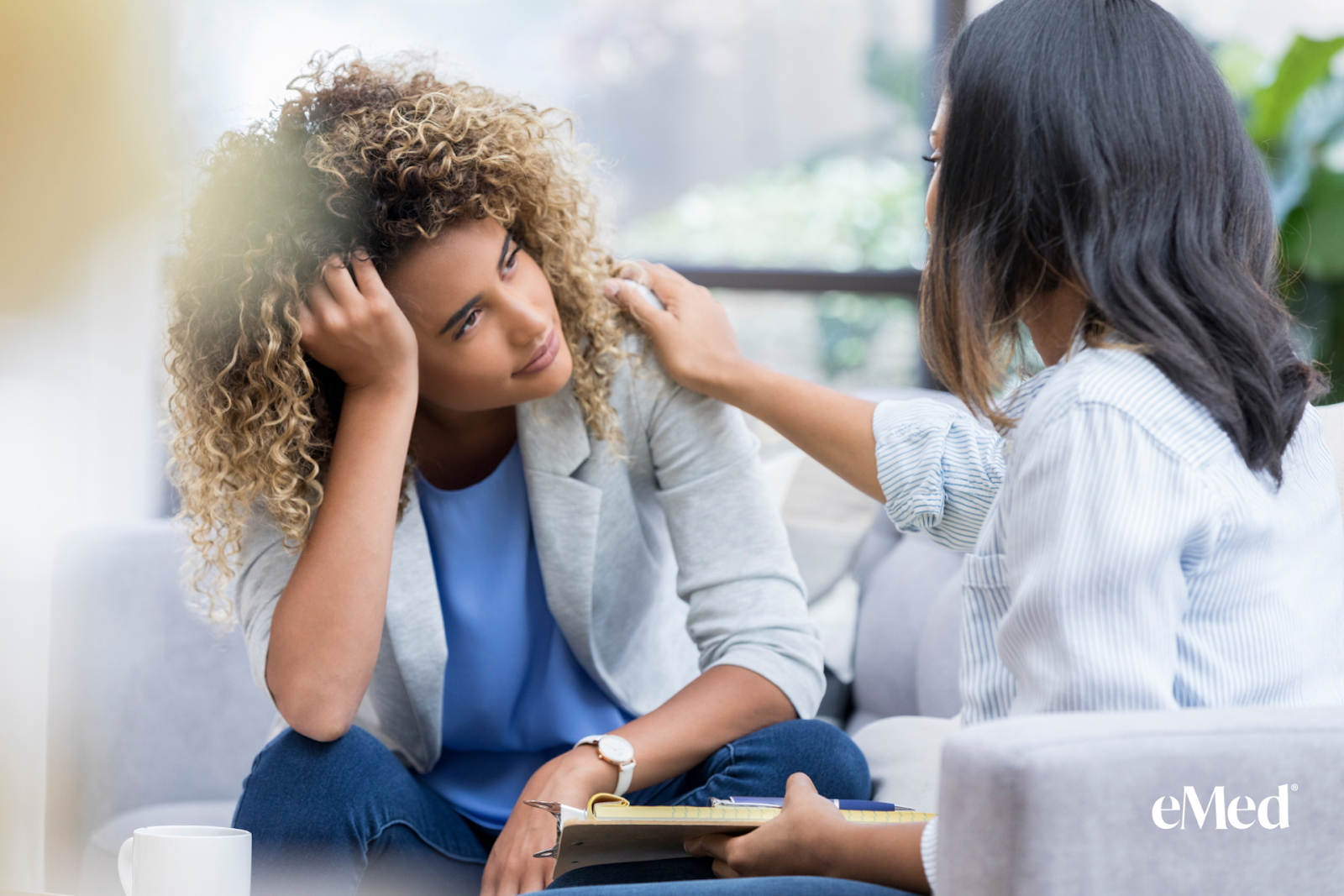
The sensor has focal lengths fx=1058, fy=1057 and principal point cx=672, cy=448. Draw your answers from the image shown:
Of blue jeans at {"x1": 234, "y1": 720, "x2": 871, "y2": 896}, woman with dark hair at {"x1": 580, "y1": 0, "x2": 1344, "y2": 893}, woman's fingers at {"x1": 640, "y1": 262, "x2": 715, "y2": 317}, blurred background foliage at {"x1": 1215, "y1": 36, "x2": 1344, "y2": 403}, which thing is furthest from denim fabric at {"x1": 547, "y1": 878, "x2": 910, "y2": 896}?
blurred background foliage at {"x1": 1215, "y1": 36, "x2": 1344, "y2": 403}

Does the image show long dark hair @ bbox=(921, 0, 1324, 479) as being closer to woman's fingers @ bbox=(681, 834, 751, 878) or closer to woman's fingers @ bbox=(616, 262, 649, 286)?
woman's fingers @ bbox=(681, 834, 751, 878)

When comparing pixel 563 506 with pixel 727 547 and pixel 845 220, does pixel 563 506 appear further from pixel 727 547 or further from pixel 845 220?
pixel 845 220

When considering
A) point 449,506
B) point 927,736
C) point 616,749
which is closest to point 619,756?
point 616,749

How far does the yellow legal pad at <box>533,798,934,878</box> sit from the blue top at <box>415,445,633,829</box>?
1.15ft

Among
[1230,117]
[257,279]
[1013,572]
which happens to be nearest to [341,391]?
[257,279]

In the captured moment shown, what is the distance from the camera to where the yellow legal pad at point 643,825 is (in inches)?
28.4

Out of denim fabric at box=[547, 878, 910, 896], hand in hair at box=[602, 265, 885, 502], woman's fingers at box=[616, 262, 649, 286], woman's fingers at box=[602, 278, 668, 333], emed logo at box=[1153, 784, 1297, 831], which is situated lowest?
denim fabric at box=[547, 878, 910, 896]

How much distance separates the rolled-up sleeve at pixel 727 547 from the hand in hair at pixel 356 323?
29 cm

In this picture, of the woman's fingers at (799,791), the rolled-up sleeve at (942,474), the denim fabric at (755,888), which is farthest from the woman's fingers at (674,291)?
the denim fabric at (755,888)

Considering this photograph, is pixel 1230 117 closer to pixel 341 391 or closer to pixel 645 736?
pixel 645 736

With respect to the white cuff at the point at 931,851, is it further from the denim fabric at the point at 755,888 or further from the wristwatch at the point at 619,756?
the wristwatch at the point at 619,756

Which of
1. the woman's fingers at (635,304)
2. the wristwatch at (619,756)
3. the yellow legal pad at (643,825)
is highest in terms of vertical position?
the woman's fingers at (635,304)

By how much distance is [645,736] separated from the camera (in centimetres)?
98

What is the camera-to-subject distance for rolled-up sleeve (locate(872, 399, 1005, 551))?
942 millimetres
